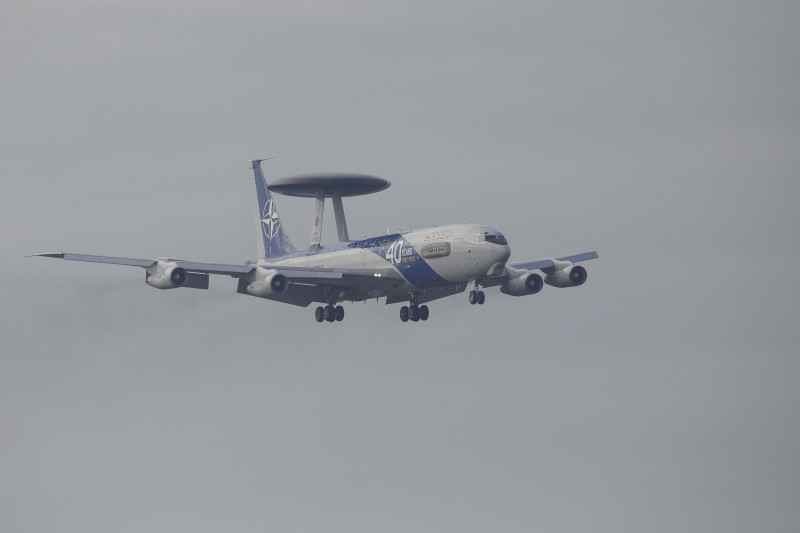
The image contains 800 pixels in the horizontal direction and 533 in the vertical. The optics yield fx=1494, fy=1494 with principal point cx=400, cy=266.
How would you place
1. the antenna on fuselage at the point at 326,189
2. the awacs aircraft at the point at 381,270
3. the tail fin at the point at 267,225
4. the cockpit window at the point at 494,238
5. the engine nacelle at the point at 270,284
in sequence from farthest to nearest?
the tail fin at the point at 267,225 < the antenna on fuselage at the point at 326,189 < the engine nacelle at the point at 270,284 < the awacs aircraft at the point at 381,270 < the cockpit window at the point at 494,238

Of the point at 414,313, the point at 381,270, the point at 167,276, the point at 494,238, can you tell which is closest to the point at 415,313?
the point at 414,313

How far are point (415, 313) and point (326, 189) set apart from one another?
606 inches

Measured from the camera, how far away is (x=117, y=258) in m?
99.4

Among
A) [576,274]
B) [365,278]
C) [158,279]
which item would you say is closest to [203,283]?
[158,279]

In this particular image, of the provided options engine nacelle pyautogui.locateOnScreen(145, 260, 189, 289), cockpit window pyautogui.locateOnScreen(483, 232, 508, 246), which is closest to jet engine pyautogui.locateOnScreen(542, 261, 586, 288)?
cockpit window pyautogui.locateOnScreen(483, 232, 508, 246)

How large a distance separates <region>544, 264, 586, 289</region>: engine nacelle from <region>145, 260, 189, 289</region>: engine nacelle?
86.8 ft

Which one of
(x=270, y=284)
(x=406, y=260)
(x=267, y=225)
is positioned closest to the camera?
(x=270, y=284)

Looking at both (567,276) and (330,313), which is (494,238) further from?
(330,313)

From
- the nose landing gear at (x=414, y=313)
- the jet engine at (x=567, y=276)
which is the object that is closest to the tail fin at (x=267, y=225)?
the nose landing gear at (x=414, y=313)

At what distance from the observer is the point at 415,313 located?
346 ft

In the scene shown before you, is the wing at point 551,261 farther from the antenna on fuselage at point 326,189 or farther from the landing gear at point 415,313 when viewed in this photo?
the antenna on fuselage at point 326,189

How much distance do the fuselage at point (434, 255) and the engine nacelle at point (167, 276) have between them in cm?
1241

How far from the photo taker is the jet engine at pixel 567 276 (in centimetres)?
10688

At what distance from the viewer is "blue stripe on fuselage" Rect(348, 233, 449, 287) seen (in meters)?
99.8
